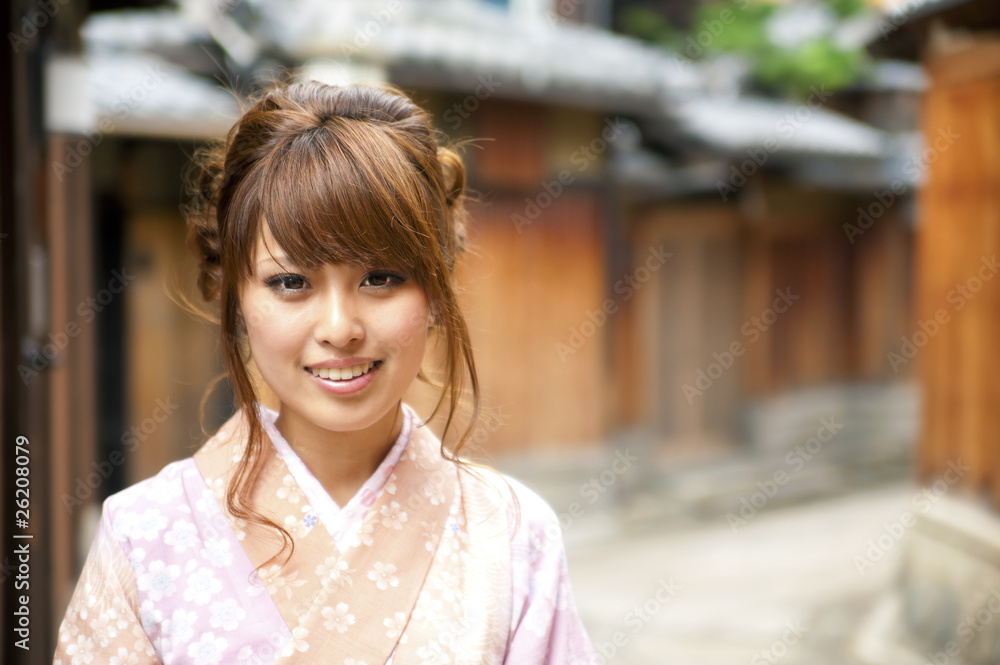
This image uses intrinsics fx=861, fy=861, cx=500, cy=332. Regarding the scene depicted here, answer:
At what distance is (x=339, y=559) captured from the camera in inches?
66.0

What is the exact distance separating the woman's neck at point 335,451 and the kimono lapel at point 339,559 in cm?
6

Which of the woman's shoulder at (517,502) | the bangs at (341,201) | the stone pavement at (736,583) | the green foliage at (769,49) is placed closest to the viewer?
the bangs at (341,201)

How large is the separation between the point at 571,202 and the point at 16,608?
6.94 meters

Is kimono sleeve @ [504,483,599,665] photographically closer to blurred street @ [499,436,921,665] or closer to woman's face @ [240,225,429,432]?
woman's face @ [240,225,429,432]

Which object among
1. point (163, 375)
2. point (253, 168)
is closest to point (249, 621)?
point (253, 168)

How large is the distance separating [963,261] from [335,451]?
15.8 ft

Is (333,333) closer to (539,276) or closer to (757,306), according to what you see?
(539,276)

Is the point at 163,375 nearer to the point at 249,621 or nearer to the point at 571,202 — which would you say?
the point at 571,202

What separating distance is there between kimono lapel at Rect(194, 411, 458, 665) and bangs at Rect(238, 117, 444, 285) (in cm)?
45

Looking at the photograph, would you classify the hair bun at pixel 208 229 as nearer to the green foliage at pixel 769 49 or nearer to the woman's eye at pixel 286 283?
the woman's eye at pixel 286 283

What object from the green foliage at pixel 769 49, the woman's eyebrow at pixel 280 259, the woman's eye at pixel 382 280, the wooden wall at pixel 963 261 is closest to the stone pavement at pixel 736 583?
the wooden wall at pixel 963 261

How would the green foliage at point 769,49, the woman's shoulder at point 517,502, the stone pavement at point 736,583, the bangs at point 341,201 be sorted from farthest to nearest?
1. the green foliage at point 769,49
2. the stone pavement at point 736,583
3. the woman's shoulder at point 517,502
4. the bangs at point 341,201

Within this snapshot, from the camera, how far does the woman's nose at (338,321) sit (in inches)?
61.1

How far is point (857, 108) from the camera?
548 inches
